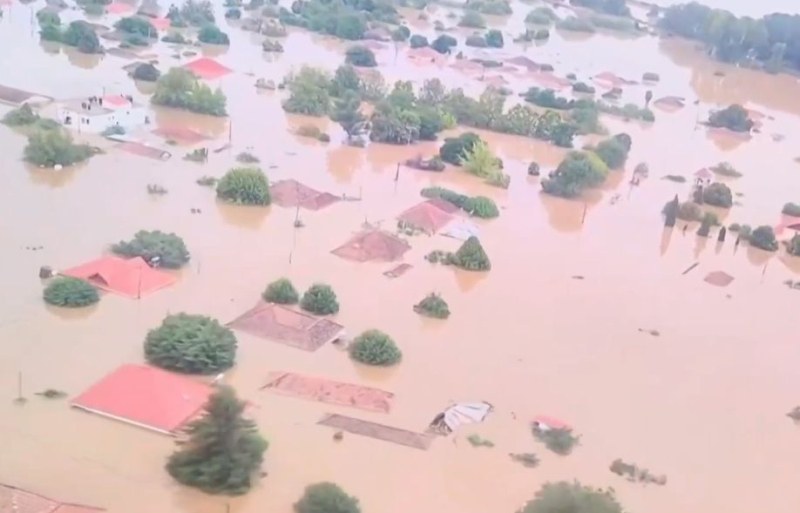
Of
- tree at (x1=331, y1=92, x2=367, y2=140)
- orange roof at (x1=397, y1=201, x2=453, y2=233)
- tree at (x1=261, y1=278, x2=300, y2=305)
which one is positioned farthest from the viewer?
tree at (x1=331, y1=92, x2=367, y2=140)

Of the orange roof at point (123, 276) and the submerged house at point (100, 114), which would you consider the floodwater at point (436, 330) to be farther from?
the submerged house at point (100, 114)

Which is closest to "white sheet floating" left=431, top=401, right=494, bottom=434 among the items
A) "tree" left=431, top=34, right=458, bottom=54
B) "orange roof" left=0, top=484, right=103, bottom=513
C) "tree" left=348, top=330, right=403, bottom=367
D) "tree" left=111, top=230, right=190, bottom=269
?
"tree" left=348, top=330, right=403, bottom=367

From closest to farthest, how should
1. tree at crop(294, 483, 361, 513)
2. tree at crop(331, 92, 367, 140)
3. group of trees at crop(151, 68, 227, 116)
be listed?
tree at crop(294, 483, 361, 513) → tree at crop(331, 92, 367, 140) → group of trees at crop(151, 68, 227, 116)

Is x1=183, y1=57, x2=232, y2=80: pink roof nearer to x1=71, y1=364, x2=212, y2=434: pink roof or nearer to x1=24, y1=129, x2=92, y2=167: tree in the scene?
x1=24, y1=129, x2=92, y2=167: tree

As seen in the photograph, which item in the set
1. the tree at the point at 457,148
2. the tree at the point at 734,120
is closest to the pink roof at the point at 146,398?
the tree at the point at 457,148

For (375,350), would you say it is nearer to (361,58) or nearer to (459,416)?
(459,416)

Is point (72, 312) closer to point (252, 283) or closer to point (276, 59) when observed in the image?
point (252, 283)
